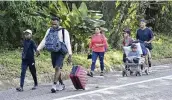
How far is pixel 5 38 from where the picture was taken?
50.4 feet

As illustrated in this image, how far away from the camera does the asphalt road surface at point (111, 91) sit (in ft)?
29.8

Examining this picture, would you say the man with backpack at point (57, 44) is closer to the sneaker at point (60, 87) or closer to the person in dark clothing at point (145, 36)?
the sneaker at point (60, 87)

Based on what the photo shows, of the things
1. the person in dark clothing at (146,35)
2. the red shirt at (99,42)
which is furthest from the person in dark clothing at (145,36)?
the red shirt at (99,42)

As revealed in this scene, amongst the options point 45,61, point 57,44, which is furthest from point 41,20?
point 57,44

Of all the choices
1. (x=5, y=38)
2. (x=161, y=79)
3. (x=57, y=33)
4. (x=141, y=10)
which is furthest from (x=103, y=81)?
(x=141, y=10)

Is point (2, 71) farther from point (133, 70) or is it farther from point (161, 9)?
point (161, 9)

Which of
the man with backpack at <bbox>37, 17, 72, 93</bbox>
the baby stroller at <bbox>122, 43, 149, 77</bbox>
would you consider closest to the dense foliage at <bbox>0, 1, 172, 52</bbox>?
the baby stroller at <bbox>122, 43, 149, 77</bbox>

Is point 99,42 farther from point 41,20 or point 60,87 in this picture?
point 60,87

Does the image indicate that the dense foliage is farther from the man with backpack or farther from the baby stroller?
the man with backpack

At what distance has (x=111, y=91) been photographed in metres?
9.74

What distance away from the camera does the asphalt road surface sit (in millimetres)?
9094

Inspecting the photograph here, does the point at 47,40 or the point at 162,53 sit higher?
the point at 47,40

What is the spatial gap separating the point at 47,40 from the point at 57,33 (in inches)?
11.2

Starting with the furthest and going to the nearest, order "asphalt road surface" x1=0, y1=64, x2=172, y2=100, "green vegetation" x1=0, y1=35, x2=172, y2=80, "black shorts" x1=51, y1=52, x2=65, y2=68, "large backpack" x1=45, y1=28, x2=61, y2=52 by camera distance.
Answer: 1. "green vegetation" x1=0, y1=35, x2=172, y2=80
2. "black shorts" x1=51, y1=52, x2=65, y2=68
3. "large backpack" x1=45, y1=28, x2=61, y2=52
4. "asphalt road surface" x1=0, y1=64, x2=172, y2=100
